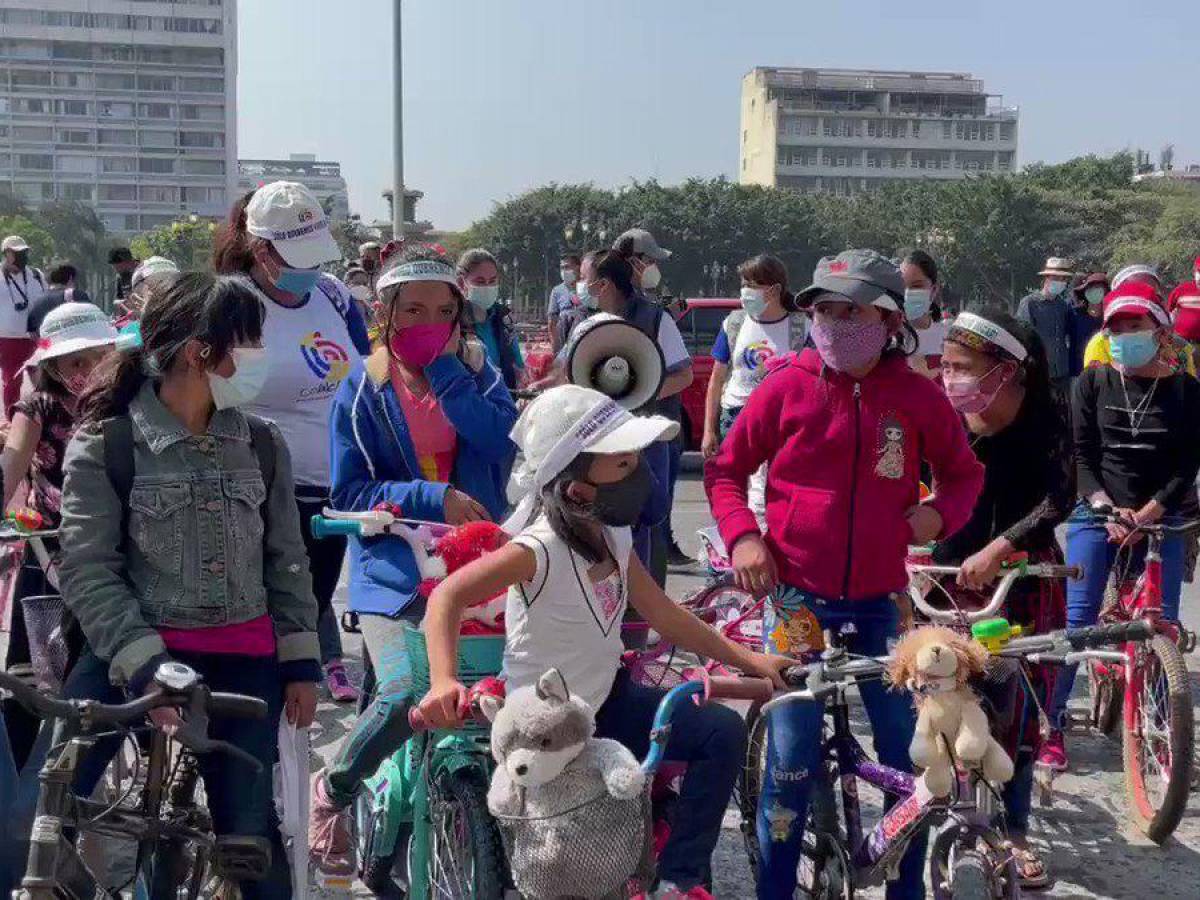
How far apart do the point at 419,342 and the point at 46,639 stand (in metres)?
1.31

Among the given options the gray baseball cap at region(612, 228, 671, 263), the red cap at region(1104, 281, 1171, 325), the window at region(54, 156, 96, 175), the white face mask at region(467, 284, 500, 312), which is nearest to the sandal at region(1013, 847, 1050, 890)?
the red cap at region(1104, 281, 1171, 325)

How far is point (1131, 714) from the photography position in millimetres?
5254

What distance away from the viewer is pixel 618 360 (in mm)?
4227

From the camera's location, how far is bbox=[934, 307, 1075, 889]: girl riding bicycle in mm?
4473

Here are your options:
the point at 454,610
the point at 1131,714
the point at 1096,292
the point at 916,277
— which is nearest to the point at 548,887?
the point at 454,610

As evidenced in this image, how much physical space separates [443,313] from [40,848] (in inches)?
78.4

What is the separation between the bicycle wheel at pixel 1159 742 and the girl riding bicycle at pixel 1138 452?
0.30m

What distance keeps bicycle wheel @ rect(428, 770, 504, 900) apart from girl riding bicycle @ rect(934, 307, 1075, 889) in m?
1.93

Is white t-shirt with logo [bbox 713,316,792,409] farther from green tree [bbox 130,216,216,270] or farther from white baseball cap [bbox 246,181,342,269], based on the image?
green tree [bbox 130,216,216,270]

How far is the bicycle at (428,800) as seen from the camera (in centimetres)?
318

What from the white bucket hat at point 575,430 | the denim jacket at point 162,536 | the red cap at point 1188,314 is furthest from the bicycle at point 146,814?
the red cap at point 1188,314

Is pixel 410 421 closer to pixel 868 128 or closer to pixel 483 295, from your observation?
pixel 483 295

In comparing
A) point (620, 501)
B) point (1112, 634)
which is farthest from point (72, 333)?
point (1112, 634)

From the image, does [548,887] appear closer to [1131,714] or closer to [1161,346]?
[1131,714]
